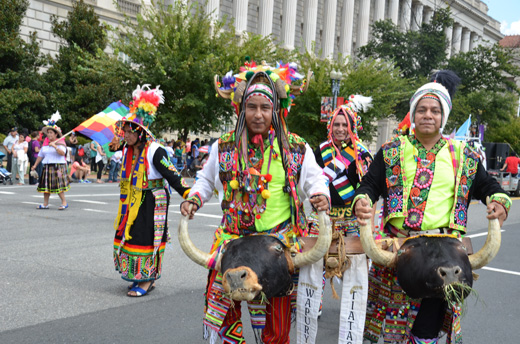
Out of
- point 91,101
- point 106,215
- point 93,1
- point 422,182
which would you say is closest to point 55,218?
point 106,215

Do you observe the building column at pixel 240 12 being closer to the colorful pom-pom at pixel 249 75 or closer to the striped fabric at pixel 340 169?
the striped fabric at pixel 340 169

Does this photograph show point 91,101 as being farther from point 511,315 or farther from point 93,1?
point 511,315

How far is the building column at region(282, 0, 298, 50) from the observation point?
48.6 metres

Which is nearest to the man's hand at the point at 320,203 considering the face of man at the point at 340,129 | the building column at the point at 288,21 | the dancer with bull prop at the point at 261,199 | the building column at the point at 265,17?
the dancer with bull prop at the point at 261,199

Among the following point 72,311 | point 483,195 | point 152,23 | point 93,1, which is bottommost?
point 72,311

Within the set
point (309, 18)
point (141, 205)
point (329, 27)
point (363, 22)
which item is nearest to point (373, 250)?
point (141, 205)

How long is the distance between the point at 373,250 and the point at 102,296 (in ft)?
12.6

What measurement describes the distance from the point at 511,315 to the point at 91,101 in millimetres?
23537

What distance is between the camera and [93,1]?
31.1m

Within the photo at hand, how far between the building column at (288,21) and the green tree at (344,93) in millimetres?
16673

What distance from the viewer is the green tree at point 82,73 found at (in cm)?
2606

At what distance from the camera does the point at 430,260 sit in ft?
11.2

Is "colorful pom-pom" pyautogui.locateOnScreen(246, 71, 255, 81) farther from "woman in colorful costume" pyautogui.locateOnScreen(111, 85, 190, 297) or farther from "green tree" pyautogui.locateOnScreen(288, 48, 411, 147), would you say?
"green tree" pyautogui.locateOnScreen(288, 48, 411, 147)

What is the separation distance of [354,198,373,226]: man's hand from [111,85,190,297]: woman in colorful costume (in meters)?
2.96
